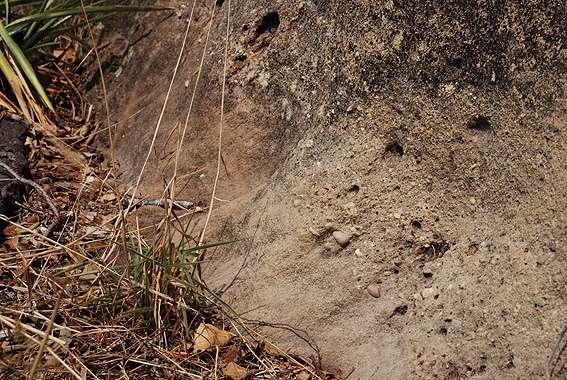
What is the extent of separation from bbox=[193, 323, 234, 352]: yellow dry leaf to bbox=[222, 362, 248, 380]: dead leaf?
0.07 m

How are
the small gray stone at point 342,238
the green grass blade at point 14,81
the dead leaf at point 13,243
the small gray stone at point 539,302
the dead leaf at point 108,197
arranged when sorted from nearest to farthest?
the small gray stone at point 539,302
the small gray stone at point 342,238
the dead leaf at point 13,243
the dead leaf at point 108,197
the green grass blade at point 14,81

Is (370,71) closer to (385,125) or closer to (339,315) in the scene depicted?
(385,125)

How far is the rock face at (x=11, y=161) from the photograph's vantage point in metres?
2.69

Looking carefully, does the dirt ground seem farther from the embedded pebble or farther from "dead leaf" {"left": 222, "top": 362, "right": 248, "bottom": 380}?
"dead leaf" {"left": 222, "top": 362, "right": 248, "bottom": 380}

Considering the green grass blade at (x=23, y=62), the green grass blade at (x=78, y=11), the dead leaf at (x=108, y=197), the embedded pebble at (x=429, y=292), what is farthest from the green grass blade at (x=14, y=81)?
the embedded pebble at (x=429, y=292)

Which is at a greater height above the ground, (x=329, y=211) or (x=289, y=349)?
(x=329, y=211)

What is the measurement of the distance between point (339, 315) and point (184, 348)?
1.46ft

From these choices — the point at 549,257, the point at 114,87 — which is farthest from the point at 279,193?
the point at 114,87

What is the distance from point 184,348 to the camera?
2.27 m

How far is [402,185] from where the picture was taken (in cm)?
230

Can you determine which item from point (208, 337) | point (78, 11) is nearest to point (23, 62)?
point (78, 11)

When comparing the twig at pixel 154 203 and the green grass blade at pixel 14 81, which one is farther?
the green grass blade at pixel 14 81

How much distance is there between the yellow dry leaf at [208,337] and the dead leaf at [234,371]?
0.07m

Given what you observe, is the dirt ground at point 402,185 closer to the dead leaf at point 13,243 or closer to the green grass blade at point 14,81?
the dead leaf at point 13,243
